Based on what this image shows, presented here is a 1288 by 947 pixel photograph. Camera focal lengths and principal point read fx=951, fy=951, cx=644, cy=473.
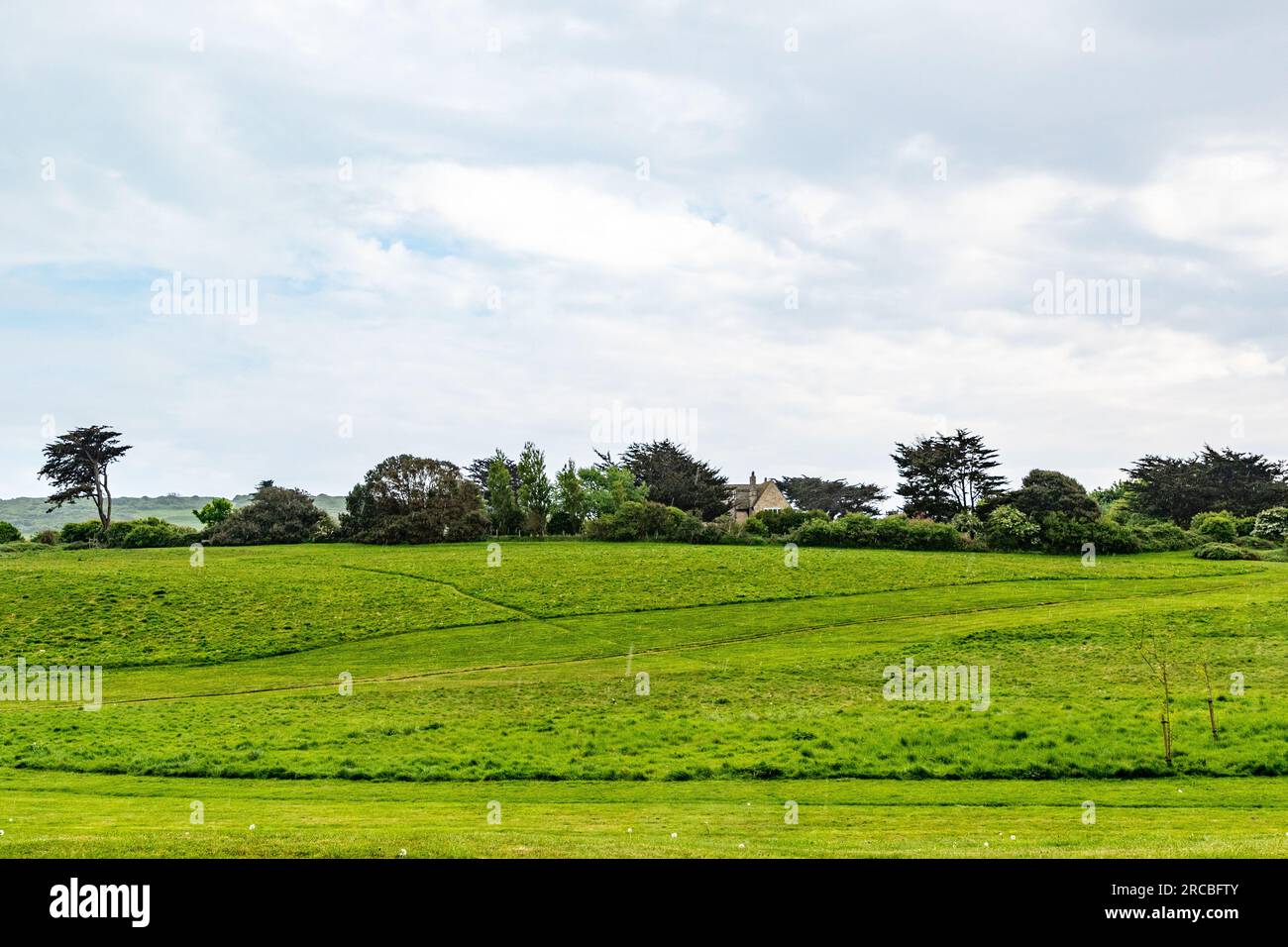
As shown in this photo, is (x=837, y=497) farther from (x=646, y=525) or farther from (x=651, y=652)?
(x=651, y=652)

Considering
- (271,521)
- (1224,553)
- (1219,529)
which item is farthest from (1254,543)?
(271,521)

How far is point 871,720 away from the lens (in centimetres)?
2356

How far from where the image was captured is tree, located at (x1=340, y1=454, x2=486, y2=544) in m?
80.8

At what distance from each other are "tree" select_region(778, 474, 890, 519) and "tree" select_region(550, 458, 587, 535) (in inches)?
1827

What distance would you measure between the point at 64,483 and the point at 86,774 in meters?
80.9

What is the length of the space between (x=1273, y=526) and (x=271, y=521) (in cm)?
8190

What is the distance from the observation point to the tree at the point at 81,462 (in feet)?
288

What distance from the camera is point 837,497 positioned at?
5054 inches

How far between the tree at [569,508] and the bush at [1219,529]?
5104 cm

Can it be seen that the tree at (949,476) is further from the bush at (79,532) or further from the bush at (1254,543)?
the bush at (79,532)

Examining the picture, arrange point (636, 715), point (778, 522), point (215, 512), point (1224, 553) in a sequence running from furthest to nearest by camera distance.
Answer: point (215, 512) < point (778, 522) < point (1224, 553) < point (636, 715)

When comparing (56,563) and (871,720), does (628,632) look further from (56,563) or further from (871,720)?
(56,563)
